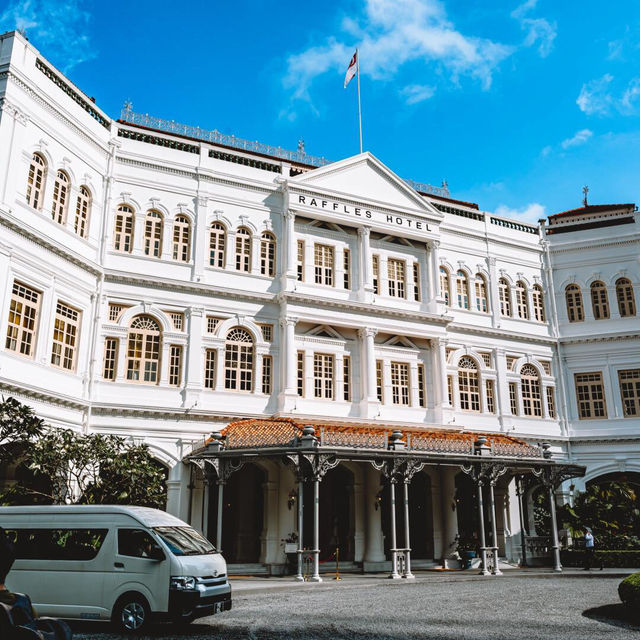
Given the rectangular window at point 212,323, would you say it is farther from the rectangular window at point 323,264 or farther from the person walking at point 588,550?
the person walking at point 588,550

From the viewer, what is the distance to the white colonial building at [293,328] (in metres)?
22.4

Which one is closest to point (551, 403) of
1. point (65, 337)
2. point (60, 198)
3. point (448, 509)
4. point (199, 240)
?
point (448, 509)

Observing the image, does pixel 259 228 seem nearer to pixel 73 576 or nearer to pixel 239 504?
pixel 239 504

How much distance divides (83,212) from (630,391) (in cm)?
2499

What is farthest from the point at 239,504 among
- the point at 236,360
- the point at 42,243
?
the point at 42,243

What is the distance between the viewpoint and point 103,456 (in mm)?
19688

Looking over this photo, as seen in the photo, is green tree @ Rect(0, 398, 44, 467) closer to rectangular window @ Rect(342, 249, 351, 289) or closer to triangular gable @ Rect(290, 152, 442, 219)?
rectangular window @ Rect(342, 249, 351, 289)

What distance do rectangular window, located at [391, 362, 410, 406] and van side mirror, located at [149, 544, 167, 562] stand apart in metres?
17.6

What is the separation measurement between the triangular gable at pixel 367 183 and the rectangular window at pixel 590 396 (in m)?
10.6

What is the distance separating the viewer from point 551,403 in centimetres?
3291

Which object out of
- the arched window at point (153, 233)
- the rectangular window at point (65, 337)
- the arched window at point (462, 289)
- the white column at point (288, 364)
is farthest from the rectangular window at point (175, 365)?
the arched window at point (462, 289)

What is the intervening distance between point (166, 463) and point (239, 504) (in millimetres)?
3367

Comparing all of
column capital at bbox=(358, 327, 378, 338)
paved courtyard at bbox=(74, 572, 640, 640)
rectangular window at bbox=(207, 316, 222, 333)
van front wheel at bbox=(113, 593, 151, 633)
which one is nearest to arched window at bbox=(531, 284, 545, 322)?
column capital at bbox=(358, 327, 378, 338)

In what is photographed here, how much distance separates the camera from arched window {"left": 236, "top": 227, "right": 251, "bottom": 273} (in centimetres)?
2767
